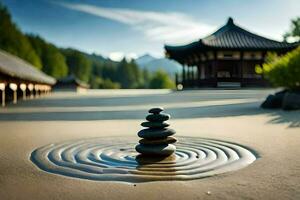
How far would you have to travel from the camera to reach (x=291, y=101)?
1255 cm

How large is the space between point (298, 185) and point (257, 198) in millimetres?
692

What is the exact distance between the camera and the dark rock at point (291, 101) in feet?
40.7

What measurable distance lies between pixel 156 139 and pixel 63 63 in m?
68.1

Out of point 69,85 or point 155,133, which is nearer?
point 155,133

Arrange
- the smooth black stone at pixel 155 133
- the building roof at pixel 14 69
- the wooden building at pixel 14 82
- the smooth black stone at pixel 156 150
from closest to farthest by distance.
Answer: the smooth black stone at pixel 156 150
the smooth black stone at pixel 155 133
the building roof at pixel 14 69
the wooden building at pixel 14 82

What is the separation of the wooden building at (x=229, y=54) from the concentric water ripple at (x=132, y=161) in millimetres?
18931

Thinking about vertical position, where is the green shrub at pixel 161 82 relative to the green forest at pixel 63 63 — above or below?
below

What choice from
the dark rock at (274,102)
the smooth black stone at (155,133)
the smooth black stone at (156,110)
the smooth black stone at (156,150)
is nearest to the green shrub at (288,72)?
the dark rock at (274,102)

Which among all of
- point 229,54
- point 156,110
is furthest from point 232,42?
point 156,110

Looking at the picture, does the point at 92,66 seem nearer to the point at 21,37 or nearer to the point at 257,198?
the point at 21,37

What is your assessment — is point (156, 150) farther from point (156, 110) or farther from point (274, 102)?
point (274, 102)

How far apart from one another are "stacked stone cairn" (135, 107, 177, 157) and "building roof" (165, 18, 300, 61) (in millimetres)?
19318

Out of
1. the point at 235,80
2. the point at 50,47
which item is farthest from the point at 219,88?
the point at 50,47

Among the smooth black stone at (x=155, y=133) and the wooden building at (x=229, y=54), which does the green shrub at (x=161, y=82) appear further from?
the smooth black stone at (x=155, y=133)
